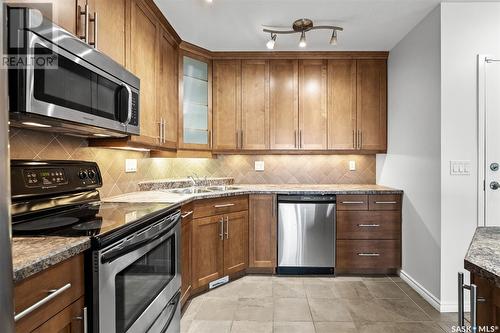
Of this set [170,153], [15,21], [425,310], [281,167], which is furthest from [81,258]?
[281,167]

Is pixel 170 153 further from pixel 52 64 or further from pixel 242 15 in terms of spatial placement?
pixel 52 64

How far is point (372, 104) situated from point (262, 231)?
1.97 m

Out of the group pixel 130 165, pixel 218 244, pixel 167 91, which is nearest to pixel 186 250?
pixel 218 244

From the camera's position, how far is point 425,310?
2422 millimetres

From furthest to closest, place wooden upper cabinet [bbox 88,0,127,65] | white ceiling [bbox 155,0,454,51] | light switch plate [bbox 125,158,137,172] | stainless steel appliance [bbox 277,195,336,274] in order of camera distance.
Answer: stainless steel appliance [bbox 277,195,336,274], light switch plate [bbox 125,158,137,172], white ceiling [bbox 155,0,454,51], wooden upper cabinet [bbox 88,0,127,65]

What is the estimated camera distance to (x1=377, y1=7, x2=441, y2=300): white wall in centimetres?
247

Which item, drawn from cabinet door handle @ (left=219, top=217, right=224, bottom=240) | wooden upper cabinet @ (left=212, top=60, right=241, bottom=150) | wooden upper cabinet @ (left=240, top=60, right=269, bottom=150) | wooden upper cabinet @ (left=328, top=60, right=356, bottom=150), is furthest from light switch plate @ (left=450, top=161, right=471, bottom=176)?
wooden upper cabinet @ (left=212, top=60, right=241, bottom=150)

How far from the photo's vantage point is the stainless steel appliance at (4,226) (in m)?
0.68

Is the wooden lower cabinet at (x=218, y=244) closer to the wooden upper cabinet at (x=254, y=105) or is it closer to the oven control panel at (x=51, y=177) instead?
the wooden upper cabinet at (x=254, y=105)

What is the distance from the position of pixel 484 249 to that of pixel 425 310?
5.99 feet

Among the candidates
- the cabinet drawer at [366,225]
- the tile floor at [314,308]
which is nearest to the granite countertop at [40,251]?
the tile floor at [314,308]

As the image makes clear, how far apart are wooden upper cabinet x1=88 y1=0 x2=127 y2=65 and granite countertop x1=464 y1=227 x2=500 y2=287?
1936mm

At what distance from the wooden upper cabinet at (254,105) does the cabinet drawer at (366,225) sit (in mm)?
1207

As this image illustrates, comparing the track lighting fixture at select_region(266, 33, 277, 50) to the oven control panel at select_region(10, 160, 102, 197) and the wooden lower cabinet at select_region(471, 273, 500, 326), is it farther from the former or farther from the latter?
the wooden lower cabinet at select_region(471, 273, 500, 326)
